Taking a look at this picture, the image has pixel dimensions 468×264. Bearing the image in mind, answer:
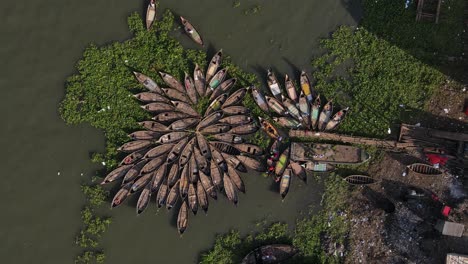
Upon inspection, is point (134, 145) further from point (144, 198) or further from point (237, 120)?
point (237, 120)

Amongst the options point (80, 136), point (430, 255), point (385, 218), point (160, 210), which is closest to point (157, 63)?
point (80, 136)

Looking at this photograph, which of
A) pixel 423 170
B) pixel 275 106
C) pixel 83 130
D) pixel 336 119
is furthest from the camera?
pixel 83 130

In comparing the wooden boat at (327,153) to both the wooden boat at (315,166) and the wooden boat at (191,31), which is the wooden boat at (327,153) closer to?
the wooden boat at (315,166)

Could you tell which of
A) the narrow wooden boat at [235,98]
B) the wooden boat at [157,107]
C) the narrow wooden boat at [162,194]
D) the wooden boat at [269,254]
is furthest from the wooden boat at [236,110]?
the wooden boat at [269,254]

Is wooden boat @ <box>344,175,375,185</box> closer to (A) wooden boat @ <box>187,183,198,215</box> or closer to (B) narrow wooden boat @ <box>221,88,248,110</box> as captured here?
(B) narrow wooden boat @ <box>221,88,248,110</box>

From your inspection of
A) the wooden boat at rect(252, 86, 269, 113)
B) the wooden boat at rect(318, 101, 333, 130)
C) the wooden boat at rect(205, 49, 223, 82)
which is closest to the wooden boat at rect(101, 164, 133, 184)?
the wooden boat at rect(205, 49, 223, 82)

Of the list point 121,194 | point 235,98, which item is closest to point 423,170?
point 235,98

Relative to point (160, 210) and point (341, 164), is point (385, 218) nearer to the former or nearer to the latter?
point (341, 164)
